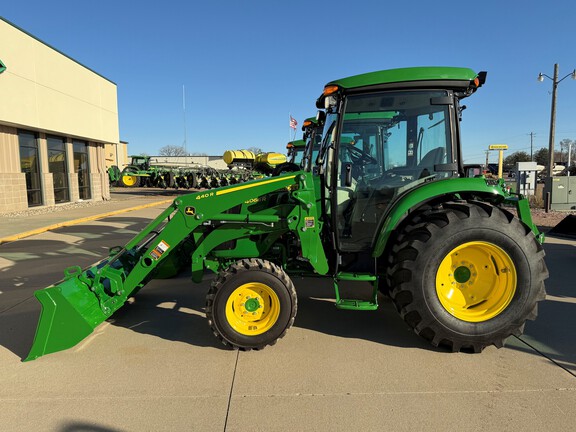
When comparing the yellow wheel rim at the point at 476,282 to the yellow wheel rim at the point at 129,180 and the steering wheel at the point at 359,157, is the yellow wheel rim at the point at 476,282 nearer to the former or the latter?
the steering wheel at the point at 359,157

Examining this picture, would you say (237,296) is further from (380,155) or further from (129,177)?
(129,177)

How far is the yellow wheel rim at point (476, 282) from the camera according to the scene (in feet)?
10.6

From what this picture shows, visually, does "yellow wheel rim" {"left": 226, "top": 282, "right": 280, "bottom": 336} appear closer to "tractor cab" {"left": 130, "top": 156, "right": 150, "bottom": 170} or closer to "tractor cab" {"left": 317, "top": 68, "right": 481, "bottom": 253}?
"tractor cab" {"left": 317, "top": 68, "right": 481, "bottom": 253}

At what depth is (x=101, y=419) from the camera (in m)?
2.43

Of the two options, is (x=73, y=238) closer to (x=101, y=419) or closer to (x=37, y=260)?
(x=37, y=260)

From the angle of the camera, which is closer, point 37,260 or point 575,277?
point 575,277

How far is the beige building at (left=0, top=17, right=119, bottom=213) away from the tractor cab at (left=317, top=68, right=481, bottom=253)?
13371mm

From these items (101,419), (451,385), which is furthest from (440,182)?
(101,419)

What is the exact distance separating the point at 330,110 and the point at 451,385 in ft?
8.18

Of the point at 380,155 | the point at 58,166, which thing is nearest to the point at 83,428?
the point at 380,155

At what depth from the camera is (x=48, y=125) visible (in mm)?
14805

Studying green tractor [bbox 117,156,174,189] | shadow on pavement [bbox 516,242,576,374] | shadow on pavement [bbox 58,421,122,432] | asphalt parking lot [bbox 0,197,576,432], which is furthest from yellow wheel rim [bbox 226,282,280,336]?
green tractor [bbox 117,156,174,189]

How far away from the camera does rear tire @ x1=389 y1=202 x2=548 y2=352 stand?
3.11m

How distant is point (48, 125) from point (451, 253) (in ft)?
53.3
